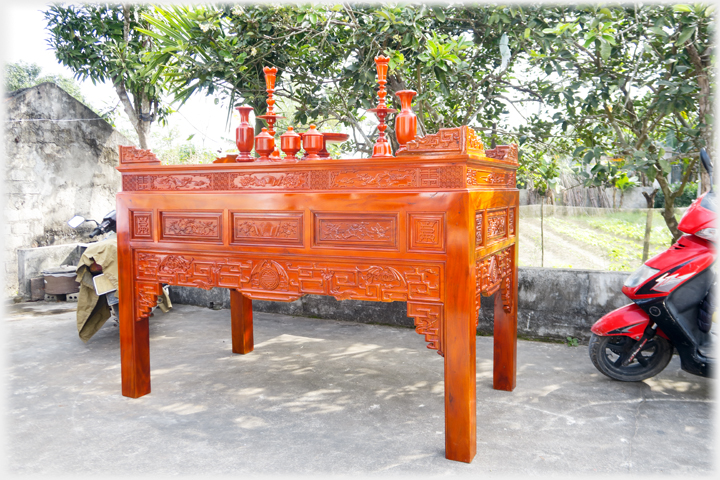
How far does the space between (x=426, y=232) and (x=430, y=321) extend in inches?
15.0

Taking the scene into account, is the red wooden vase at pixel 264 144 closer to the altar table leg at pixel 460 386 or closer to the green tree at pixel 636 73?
the altar table leg at pixel 460 386

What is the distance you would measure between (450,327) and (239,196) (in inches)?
47.4

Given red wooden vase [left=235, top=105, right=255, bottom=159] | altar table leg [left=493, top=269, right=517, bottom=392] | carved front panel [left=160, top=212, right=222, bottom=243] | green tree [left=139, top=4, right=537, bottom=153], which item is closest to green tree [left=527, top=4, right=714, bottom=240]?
green tree [left=139, top=4, right=537, bottom=153]

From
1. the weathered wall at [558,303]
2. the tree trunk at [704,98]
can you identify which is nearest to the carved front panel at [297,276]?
the weathered wall at [558,303]

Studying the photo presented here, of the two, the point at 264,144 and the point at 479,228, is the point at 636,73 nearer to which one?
the point at 479,228

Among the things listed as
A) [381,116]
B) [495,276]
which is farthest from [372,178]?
[495,276]

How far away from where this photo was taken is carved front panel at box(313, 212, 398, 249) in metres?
2.22

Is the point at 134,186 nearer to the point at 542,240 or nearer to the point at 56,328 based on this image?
the point at 56,328

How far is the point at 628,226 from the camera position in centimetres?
405

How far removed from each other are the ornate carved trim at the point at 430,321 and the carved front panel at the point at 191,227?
43.0 inches

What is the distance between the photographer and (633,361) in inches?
113

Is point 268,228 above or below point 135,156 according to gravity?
below

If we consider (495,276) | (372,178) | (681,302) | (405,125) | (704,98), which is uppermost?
(704,98)

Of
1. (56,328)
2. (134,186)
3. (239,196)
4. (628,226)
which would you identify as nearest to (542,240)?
(628,226)
